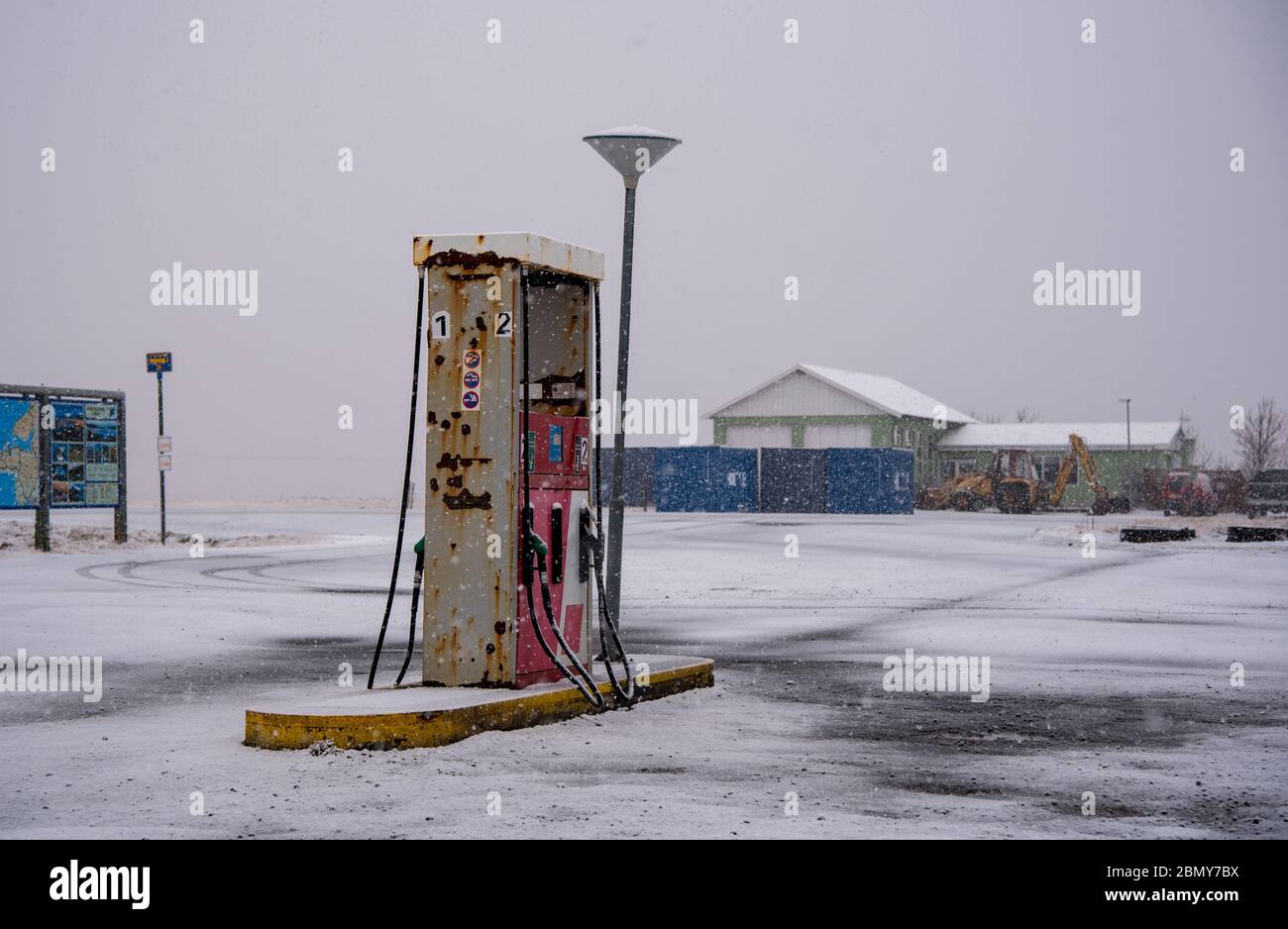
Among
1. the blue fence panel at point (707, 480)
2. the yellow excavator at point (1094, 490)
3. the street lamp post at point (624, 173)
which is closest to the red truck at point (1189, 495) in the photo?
the yellow excavator at point (1094, 490)

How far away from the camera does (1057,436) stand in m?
84.9

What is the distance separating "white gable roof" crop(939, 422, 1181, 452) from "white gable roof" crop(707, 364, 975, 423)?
55.8 inches

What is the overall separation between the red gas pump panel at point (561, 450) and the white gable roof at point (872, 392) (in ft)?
205

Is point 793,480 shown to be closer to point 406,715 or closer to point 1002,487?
point 1002,487

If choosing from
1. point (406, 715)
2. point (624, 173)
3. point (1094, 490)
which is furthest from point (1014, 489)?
point (406, 715)

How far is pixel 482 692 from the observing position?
31.2 ft

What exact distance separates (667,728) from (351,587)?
43.3ft

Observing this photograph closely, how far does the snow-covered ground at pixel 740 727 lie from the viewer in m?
7.07

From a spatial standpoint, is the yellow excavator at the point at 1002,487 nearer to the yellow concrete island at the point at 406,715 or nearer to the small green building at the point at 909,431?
the small green building at the point at 909,431

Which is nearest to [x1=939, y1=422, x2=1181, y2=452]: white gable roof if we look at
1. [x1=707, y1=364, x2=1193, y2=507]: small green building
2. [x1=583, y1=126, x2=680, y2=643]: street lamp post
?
[x1=707, y1=364, x2=1193, y2=507]: small green building

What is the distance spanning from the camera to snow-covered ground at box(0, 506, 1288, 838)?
7070mm

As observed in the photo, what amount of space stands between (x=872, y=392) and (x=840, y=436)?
480 centimetres
